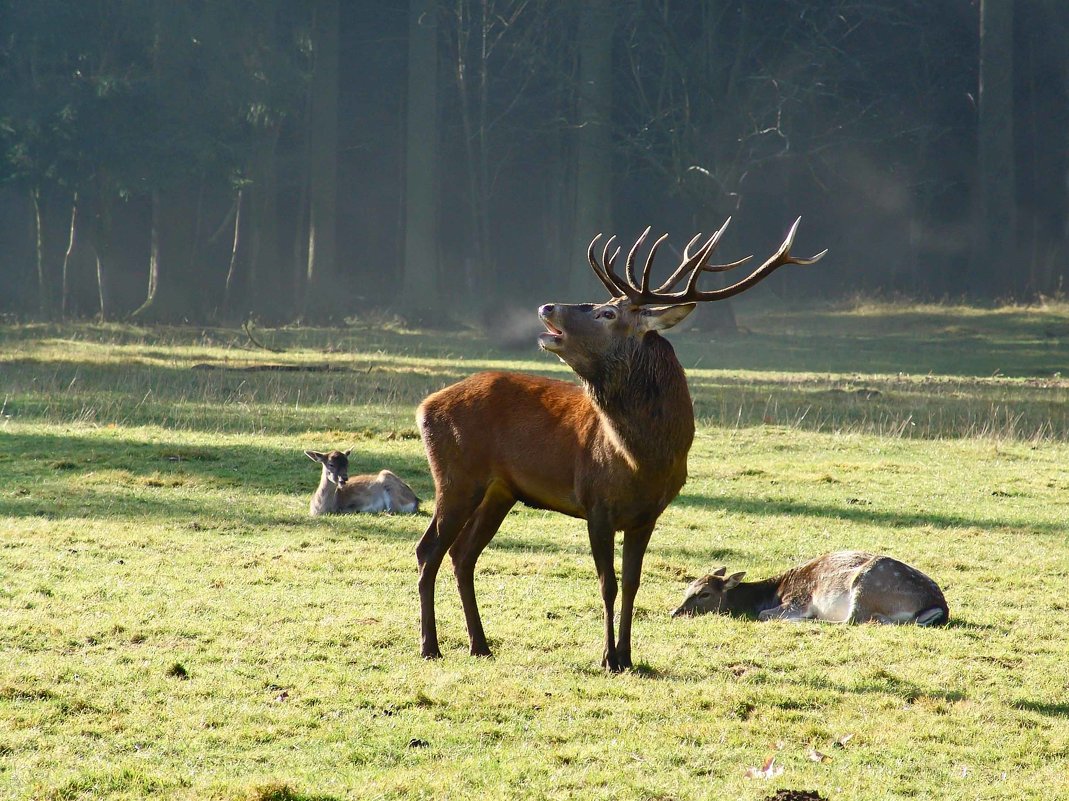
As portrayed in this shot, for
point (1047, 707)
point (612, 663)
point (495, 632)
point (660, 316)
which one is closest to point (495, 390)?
point (660, 316)

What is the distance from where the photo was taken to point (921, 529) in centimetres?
1080

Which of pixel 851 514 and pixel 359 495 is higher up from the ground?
pixel 359 495

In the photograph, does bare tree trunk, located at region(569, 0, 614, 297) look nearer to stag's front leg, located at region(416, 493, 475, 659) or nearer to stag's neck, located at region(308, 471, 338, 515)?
stag's neck, located at region(308, 471, 338, 515)

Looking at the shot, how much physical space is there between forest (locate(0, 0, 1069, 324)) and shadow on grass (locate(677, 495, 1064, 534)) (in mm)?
22059

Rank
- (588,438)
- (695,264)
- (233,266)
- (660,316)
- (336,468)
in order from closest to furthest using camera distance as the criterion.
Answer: (660,316)
(588,438)
(695,264)
(336,468)
(233,266)

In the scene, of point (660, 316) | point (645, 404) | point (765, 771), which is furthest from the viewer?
point (660, 316)

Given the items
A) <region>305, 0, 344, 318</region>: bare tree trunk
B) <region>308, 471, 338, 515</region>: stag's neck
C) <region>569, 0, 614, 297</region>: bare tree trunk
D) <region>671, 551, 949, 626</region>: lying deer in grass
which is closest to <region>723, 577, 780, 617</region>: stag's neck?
<region>671, 551, 949, 626</region>: lying deer in grass

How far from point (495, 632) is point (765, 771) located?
2.44m

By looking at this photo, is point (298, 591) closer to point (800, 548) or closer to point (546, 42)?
point (800, 548)

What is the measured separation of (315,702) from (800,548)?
5035mm

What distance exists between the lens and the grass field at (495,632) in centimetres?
529

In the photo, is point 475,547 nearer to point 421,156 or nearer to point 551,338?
point 551,338

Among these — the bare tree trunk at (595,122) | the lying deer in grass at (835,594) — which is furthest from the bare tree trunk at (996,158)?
the lying deer in grass at (835,594)

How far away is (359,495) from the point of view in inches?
434
